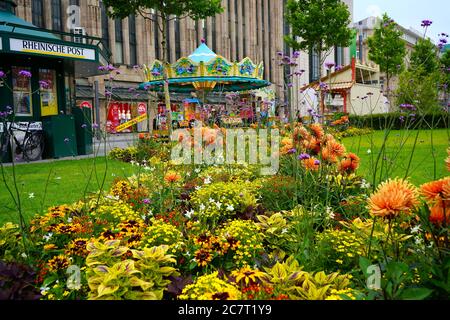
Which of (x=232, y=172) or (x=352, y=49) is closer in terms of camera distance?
(x=232, y=172)

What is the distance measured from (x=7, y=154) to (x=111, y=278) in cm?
1074

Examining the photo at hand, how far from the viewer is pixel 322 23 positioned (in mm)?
23453

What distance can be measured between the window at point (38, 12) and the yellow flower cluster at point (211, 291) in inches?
1312

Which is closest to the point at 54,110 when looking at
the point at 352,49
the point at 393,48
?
the point at 393,48

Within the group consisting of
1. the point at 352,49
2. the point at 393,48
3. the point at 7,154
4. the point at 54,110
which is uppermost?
the point at 352,49

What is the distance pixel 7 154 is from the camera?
1105cm

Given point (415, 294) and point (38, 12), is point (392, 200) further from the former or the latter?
point (38, 12)

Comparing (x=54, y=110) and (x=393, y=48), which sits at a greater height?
(x=393, y=48)

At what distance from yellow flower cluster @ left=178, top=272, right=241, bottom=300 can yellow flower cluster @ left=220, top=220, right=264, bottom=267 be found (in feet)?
1.62

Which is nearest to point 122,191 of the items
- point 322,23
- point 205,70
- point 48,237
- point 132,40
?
point 48,237

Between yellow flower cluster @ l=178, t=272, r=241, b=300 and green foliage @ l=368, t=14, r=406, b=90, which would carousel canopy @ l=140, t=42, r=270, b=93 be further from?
green foliage @ l=368, t=14, r=406, b=90
